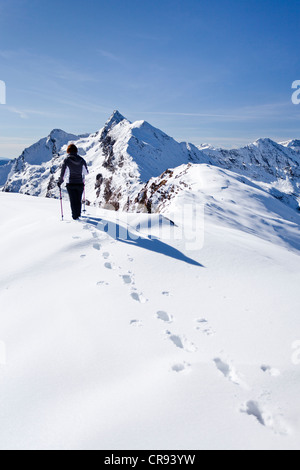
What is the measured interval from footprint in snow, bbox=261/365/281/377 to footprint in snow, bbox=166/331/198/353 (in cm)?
85

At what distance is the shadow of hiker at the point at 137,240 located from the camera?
6340mm

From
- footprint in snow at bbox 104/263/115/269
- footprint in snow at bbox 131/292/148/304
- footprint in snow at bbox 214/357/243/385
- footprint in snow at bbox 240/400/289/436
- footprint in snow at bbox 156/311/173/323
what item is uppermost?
footprint in snow at bbox 104/263/115/269

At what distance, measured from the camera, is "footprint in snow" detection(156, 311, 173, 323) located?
4.13 meters

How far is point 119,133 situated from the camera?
445ft

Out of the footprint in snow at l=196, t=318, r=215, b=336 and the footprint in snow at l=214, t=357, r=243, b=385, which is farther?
the footprint in snow at l=196, t=318, r=215, b=336

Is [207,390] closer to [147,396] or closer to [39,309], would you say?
[147,396]

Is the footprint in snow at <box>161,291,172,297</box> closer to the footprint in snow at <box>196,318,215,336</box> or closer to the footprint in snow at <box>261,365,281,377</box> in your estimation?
the footprint in snow at <box>196,318,215,336</box>

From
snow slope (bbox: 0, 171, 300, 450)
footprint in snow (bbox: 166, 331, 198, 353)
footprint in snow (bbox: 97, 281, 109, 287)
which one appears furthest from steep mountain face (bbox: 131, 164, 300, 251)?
footprint in snow (bbox: 166, 331, 198, 353)

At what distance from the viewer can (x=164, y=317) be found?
421 cm

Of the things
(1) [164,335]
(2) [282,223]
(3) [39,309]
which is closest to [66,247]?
(3) [39,309]

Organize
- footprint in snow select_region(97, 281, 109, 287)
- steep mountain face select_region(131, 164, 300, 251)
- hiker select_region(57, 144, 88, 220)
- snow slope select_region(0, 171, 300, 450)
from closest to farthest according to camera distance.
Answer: snow slope select_region(0, 171, 300, 450) → footprint in snow select_region(97, 281, 109, 287) → hiker select_region(57, 144, 88, 220) → steep mountain face select_region(131, 164, 300, 251)

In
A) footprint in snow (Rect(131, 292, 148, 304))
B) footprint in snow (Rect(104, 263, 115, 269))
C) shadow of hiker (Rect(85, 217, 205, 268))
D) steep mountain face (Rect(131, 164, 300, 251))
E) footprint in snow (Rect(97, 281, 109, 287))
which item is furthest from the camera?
steep mountain face (Rect(131, 164, 300, 251))

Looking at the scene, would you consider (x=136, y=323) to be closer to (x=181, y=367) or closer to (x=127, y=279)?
(x=181, y=367)
